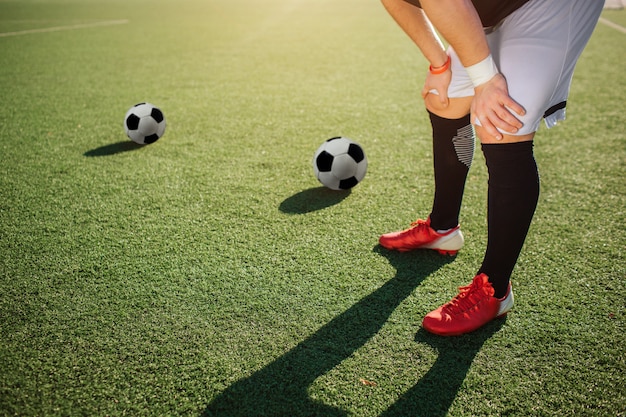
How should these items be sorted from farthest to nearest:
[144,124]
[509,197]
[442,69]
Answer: [144,124] < [442,69] < [509,197]

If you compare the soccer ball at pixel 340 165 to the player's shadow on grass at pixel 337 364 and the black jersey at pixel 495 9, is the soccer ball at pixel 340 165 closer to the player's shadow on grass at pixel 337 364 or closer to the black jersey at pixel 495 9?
the player's shadow on grass at pixel 337 364

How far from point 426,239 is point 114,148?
2310mm

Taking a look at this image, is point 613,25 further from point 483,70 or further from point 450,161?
point 483,70

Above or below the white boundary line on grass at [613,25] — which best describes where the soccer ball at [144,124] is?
below

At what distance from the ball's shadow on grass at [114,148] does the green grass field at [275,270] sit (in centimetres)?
4

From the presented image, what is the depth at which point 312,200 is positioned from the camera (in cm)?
244

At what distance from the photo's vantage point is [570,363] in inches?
56.9

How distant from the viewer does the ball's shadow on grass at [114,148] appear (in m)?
3.00

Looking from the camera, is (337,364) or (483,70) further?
(337,364)

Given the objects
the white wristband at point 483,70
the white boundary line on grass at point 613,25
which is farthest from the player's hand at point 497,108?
the white boundary line on grass at point 613,25

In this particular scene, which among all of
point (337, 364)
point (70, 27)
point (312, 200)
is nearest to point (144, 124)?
point (312, 200)

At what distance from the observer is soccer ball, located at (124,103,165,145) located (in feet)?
9.87

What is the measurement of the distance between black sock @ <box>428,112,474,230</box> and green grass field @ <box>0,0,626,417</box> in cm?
24

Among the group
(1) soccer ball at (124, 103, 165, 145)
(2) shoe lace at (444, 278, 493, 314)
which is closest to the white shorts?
(2) shoe lace at (444, 278, 493, 314)
